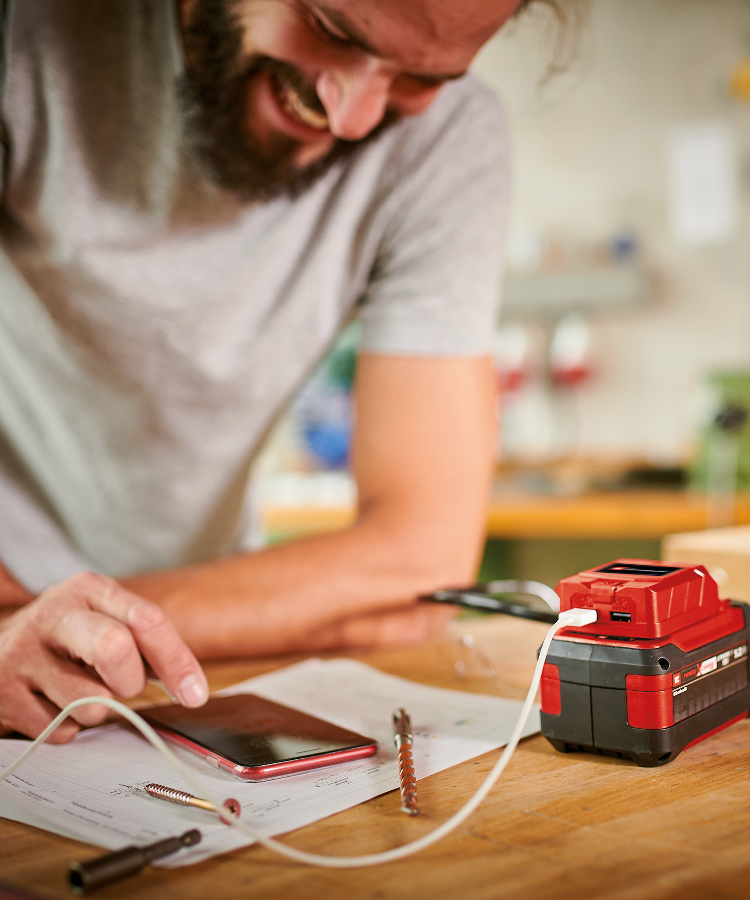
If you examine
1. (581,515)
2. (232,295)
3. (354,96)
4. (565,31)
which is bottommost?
(581,515)

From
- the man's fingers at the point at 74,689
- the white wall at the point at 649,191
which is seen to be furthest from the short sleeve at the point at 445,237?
→ the white wall at the point at 649,191

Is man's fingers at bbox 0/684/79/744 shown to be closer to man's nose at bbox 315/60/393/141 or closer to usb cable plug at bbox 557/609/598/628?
usb cable plug at bbox 557/609/598/628

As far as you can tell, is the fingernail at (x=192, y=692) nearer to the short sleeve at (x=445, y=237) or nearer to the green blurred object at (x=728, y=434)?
the short sleeve at (x=445, y=237)

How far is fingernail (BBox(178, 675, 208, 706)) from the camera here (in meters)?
0.62

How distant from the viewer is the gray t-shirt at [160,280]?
919 millimetres

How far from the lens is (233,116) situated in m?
0.89

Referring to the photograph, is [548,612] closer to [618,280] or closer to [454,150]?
[454,150]

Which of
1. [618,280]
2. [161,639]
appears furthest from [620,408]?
[161,639]

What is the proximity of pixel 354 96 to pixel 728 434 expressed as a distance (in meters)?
1.59

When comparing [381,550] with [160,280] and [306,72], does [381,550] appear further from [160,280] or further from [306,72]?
[306,72]

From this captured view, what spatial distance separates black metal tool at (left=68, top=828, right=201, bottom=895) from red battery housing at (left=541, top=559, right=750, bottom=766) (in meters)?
0.26

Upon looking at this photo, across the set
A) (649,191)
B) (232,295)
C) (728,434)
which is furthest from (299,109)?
(649,191)

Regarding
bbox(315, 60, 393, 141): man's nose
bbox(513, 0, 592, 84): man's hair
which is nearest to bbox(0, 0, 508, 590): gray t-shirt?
bbox(513, 0, 592, 84): man's hair

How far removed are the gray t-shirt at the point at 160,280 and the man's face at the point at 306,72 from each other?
0.05 meters
